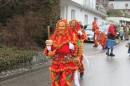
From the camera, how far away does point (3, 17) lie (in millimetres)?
12711

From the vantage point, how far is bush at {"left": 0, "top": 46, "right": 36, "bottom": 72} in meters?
8.48

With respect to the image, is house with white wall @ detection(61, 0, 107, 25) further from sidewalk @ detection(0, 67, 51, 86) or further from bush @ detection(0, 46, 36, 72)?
sidewalk @ detection(0, 67, 51, 86)

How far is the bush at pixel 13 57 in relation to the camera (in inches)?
334

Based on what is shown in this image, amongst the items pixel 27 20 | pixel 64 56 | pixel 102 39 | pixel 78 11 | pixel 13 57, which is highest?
pixel 78 11

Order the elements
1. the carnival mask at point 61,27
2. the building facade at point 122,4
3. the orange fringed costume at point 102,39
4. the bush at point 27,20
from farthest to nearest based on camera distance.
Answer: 1. the building facade at point 122,4
2. the orange fringed costume at point 102,39
3. the bush at point 27,20
4. the carnival mask at point 61,27

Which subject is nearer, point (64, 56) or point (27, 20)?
point (64, 56)

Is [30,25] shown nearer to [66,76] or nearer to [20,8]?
[20,8]

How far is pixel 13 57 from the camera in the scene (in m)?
8.91

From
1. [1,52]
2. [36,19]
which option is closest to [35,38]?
[36,19]

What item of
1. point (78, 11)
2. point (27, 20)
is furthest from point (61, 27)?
point (78, 11)

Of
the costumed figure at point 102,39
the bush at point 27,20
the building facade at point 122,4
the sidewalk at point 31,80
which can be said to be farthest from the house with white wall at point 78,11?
the building facade at point 122,4

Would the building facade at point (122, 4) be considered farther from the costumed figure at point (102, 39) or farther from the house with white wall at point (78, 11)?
the costumed figure at point (102, 39)

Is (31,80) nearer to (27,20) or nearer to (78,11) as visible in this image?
(27,20)

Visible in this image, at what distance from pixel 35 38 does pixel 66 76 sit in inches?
238
